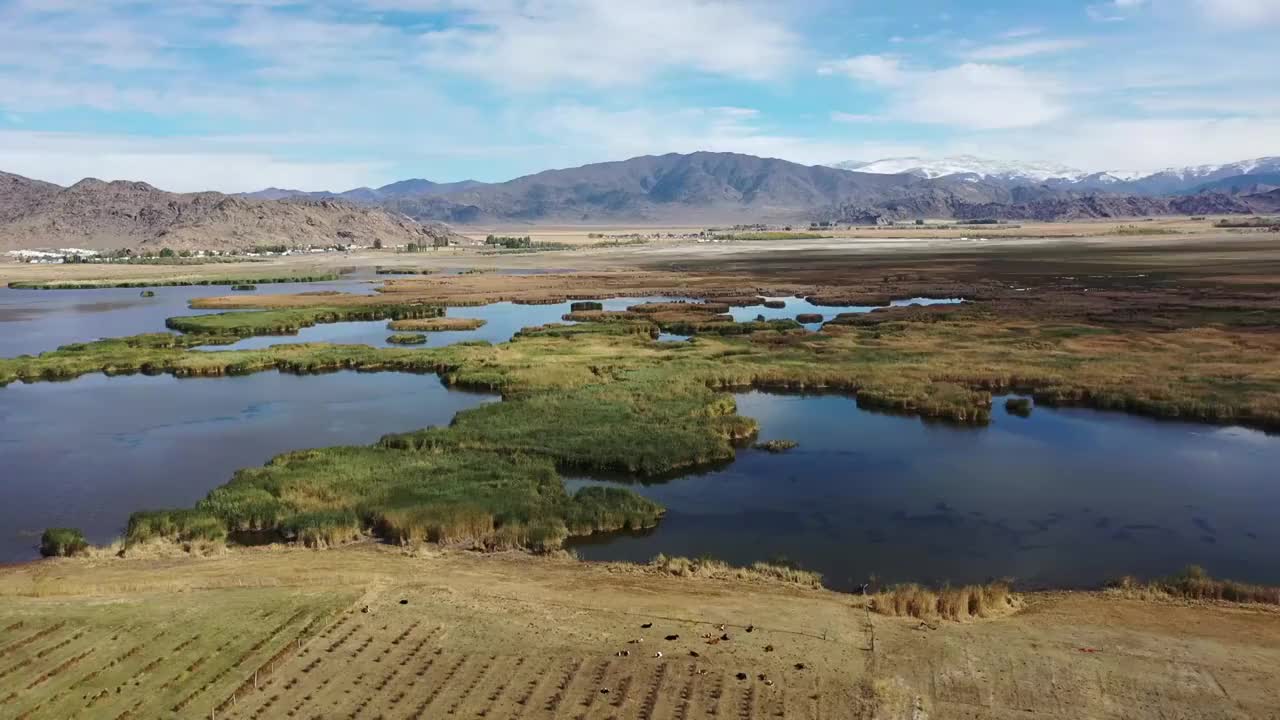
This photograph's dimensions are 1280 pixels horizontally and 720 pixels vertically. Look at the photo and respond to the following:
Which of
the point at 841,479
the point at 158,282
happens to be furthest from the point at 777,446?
the point at 158,282

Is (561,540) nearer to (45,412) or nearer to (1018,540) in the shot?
(1018,540)

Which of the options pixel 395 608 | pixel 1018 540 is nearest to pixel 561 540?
pixel 395 608

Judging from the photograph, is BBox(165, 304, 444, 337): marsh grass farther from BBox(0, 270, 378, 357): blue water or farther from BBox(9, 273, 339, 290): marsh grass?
BBox(9, 273, 339, 290): marsh grass

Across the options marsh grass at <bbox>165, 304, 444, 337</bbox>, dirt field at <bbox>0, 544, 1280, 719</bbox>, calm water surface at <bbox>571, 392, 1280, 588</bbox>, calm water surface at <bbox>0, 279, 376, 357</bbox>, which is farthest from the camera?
marsh grass at <bbox>165, 304, 444, 337</bbox>

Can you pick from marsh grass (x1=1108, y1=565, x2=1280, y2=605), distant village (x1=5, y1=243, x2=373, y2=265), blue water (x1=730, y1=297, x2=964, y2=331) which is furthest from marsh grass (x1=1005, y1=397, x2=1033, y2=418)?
distant village (x1=5, y1=243, x2=373, y2=265)

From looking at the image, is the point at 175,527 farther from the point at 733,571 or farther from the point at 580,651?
the point at 733,571

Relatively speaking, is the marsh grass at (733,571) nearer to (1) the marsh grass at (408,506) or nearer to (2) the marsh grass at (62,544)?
(1) the marsh grass at (408,506)
